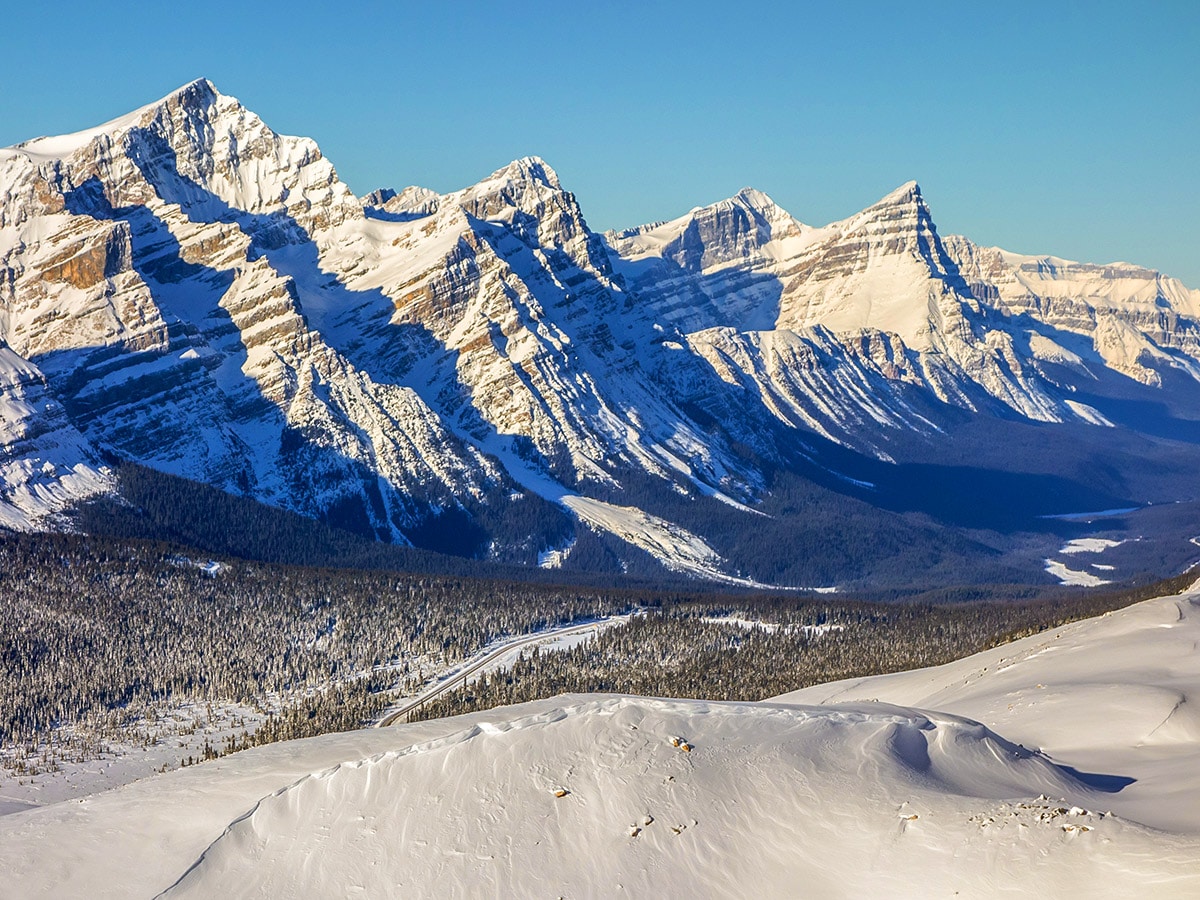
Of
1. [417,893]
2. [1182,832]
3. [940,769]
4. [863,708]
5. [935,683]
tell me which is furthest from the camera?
[935,683]

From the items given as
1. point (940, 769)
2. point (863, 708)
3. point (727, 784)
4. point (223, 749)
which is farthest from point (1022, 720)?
point (223, 749)

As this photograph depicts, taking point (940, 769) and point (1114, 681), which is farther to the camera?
point (1114, 681)

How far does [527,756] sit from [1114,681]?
63.5 meters

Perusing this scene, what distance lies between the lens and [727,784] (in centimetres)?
9675

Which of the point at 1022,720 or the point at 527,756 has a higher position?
the point at 527,756

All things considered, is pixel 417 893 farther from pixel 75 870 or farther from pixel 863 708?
pixel 863 708

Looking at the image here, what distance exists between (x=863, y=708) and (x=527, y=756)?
1233 inches

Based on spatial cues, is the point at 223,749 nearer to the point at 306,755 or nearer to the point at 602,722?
the point at 306,755

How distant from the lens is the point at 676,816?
94188 mm

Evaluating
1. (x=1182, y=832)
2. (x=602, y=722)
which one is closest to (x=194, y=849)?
(x=602, y=722)

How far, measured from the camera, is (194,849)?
105 m

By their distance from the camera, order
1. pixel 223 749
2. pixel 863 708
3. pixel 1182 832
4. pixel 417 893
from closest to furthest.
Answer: pixel 1182 832 < pixel 417 893 < pixel 863 708 < pixel 223 749

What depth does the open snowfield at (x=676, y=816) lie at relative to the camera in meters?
85.4

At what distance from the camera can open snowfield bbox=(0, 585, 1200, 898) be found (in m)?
85.4
